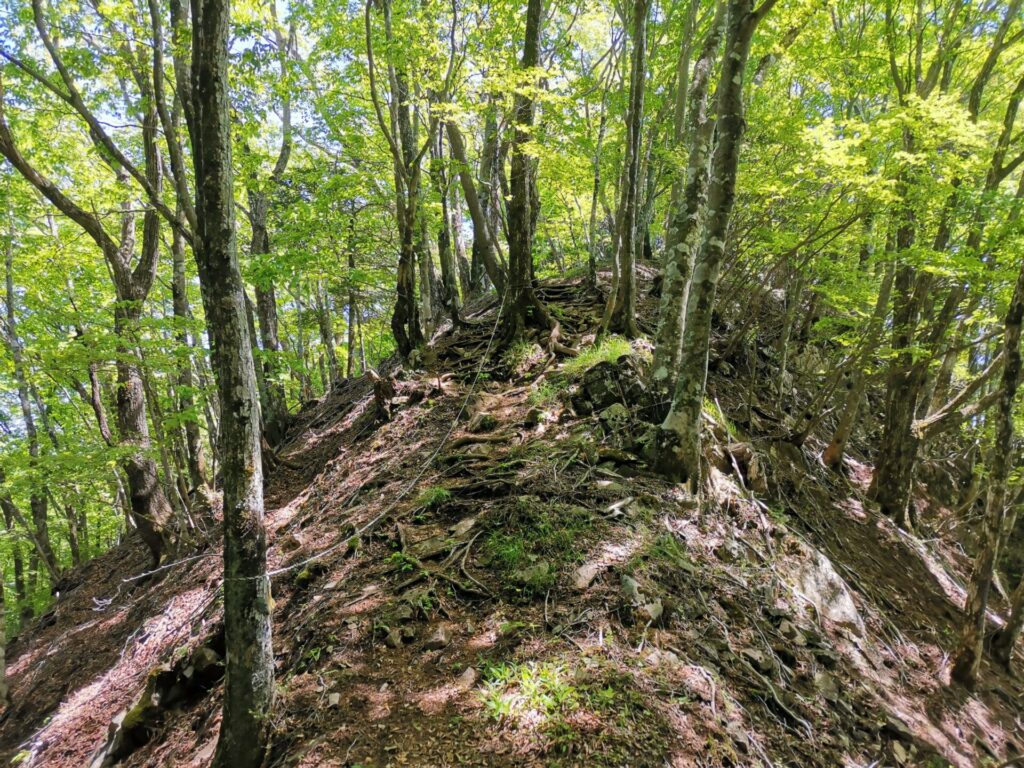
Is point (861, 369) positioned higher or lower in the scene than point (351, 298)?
lower

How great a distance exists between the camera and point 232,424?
363 cm

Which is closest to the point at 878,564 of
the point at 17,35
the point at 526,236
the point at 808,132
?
the point at 808,132

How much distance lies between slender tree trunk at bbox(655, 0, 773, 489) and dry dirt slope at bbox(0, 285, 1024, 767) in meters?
0.48

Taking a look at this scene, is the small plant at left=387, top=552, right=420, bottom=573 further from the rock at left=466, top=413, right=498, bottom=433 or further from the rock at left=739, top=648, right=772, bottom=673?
the rock at left=739, top=648, right=772, bottom=673

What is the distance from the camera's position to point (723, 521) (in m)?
5.77

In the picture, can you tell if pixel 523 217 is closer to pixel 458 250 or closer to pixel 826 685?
pixel 826 685

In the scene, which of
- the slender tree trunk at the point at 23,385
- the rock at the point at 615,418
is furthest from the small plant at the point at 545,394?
the slender tree trunk at the point at 23,385

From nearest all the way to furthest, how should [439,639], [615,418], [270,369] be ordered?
[439,639], [615,418], [270,369]

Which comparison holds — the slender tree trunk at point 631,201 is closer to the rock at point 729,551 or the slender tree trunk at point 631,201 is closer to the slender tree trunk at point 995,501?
the rock at point 729,551

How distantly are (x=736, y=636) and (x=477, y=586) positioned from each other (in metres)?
2.31

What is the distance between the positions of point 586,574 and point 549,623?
0.61m

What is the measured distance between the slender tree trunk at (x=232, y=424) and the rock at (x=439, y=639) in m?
1.20

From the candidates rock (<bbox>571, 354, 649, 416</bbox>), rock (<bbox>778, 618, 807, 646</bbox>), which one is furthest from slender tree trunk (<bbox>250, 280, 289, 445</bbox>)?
rock (<bbox>778, 618, 807, 646</bbox>)

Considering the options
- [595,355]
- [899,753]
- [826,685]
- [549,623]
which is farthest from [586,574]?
[595,355]
